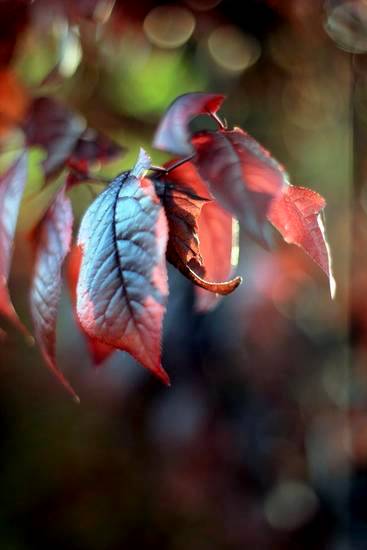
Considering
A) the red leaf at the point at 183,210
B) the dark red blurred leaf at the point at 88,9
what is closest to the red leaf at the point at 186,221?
the red leaf at the point at 183,210

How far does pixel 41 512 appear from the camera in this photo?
4.88ft

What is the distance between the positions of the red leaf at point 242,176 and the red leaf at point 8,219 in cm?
16

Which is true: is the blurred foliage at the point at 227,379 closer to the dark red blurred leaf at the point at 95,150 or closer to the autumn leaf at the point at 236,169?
the dark red blurred leaf at the point at 95,150

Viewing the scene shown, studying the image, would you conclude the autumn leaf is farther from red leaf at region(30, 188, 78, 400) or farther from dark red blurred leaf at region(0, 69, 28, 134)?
dark red blurred leaf at region(0, 69, 28, 134)

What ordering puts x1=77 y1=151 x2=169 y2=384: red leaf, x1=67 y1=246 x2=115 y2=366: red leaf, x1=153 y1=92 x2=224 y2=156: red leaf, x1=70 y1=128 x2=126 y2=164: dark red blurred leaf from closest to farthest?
x1=77 y1=151 x2=169 y2=384: red leaf → x1=153 y1=92 x2=224 y2=156: red leaf → x1=67 y1=246 x2=115 y2=366: red leaf → x1=70 y1=128 x2=126 y2=164: dark red blurred leaf

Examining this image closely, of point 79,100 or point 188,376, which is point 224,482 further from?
point 79,100

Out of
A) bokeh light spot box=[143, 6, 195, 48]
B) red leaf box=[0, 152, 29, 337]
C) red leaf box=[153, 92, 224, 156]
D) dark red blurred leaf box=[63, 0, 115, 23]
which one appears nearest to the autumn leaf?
red leaf box=[153, 92, 224, 156]

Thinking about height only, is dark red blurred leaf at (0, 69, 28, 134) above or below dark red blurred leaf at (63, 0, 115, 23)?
below

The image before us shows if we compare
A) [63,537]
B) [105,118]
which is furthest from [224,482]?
[105,118]

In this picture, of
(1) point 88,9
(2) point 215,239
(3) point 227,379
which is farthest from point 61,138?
(3) point 227,379

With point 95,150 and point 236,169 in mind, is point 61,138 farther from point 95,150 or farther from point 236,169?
point 236,169

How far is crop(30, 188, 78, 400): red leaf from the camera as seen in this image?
1.45 ft

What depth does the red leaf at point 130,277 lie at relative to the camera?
34 cm

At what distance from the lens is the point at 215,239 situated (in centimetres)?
52
